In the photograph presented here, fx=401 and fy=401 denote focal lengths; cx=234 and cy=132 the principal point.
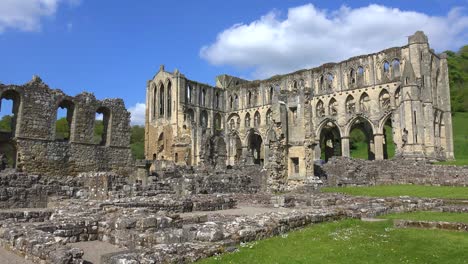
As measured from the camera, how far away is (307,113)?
86.3 feet

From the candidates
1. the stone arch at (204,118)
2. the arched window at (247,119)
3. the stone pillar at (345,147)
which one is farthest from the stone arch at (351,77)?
the stone arch at (204,118)

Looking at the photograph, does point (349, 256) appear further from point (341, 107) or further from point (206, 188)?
point (341, 107)

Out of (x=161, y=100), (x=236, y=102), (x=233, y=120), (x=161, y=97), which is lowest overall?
(x=233, y=120)

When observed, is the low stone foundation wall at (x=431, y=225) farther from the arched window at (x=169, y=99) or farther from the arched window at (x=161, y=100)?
the arched window at (x=161, y=100)

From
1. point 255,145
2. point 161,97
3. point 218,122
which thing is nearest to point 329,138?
point 255,145

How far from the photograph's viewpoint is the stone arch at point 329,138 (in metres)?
48.3

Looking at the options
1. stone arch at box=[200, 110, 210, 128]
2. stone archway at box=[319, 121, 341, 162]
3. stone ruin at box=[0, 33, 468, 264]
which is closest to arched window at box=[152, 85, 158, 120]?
stone ruin at box=[0, 33, 468, 264]

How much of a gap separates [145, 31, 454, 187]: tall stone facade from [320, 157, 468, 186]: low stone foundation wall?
2846 mm

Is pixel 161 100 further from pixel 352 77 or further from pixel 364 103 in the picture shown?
pixel 364 103

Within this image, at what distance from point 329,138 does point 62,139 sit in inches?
1443

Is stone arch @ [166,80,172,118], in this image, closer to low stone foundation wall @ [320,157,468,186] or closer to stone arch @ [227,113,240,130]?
stone arch @ [227,113,240,130]

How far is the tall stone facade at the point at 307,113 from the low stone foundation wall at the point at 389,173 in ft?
9.34

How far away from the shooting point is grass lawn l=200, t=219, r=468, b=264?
21.7ft

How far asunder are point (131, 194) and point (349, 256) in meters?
12.1
